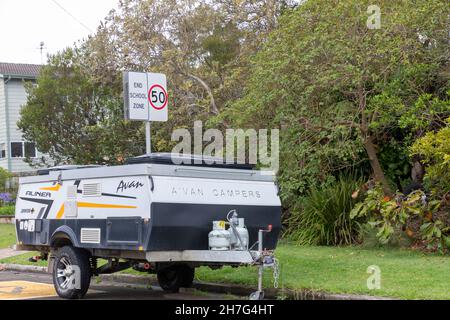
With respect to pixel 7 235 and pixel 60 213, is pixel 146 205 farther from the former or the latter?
pixel 7 235

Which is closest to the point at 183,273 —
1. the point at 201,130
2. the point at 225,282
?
the point at 225,282

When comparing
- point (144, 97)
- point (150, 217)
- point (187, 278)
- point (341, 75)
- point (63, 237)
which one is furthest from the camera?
point (341, 75)

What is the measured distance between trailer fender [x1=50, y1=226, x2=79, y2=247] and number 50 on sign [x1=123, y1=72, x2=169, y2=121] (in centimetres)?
282

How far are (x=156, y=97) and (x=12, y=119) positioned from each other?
Answer: 28.5 meters

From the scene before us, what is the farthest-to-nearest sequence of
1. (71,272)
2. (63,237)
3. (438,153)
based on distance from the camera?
(438,153) → (63,237) → (71,272)

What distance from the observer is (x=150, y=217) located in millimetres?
9484

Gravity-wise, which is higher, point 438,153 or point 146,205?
point 438,153

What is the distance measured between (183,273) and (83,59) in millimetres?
13897

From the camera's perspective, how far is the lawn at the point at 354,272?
9.93 metres

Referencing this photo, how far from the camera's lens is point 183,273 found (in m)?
12.0

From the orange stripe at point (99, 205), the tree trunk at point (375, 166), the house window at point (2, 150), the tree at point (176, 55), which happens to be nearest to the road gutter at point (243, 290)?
the orange stripe at point (99, 205)

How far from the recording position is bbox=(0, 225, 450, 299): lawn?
9.93m

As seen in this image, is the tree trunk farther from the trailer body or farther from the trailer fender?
the trailer fender

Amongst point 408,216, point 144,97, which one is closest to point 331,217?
point 408,216
